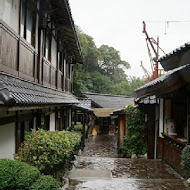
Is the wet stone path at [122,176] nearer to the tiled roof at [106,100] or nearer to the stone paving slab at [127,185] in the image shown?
the stone paving slab at [127,185]

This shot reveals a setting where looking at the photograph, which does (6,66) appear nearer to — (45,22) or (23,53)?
(23,53)

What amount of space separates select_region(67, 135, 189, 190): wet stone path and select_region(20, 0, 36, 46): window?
13.6ft

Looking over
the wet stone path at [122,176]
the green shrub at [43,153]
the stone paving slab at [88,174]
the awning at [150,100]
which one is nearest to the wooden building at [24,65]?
the green shrub at [43,153]

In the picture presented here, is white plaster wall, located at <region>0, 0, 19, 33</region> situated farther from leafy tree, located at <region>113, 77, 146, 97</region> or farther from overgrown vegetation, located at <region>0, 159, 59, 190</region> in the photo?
leafy tree, located at <region>113, 77, 146, 97</region>

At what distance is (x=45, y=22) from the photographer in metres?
10.2

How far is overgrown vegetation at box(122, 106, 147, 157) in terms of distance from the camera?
15.8 metres

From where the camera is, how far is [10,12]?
6.55m

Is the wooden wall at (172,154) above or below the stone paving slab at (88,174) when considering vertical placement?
above

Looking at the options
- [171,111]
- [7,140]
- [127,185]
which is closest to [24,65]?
[7,140]

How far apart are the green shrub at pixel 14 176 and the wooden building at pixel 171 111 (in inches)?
129

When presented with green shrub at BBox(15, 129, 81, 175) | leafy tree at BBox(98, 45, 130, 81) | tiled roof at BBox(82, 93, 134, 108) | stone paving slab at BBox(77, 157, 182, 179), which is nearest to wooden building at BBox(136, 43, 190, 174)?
stone paving slab at BBox(77, 157, 182, 179)

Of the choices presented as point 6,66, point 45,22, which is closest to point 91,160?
point 45,22

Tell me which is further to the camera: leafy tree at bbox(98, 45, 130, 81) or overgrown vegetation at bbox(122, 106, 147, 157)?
leafy tree at bbox(98, 45, 130, 81)

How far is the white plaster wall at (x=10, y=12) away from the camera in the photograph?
20.0ft
